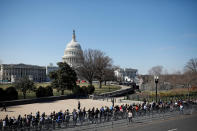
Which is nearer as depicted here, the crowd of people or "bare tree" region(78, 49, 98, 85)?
the crowd of people

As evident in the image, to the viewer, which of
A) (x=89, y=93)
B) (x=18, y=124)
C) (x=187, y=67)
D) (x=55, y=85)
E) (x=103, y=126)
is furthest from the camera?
(x=187, y=67)

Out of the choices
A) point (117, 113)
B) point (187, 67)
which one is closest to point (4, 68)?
point (187, 67)

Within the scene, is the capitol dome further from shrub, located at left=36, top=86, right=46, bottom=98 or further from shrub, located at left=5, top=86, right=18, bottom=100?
shrub, located at left=5, top=86, right=18, bottom=100

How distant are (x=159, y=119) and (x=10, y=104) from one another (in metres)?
23.5

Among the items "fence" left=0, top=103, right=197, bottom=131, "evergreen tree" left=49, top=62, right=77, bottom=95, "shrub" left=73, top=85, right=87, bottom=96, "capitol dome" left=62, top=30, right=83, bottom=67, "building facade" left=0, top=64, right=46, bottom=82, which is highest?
"capitol dome" left=62, top=30, right=83, bottom=67

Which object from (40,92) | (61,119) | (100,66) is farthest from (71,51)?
(61,119)

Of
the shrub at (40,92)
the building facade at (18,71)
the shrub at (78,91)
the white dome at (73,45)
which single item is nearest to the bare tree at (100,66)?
the shrub at (78,91)

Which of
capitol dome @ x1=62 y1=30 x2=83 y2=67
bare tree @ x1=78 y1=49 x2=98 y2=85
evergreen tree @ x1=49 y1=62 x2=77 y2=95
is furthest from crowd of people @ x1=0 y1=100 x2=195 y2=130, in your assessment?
capitol dome @ x1=62 y1=30 x2=83 y2=67

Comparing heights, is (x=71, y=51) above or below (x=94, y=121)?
above

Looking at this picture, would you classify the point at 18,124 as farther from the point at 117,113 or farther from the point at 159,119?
the point at 159,119

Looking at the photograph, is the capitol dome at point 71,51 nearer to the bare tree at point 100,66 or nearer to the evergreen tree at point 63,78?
the bare tree at point 100,66

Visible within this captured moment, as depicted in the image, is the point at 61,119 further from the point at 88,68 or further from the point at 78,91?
the point at 88,68

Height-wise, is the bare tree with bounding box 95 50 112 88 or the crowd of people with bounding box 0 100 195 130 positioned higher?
the bare tree with bounding box 95 50 112 88

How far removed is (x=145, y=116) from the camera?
2277cm
